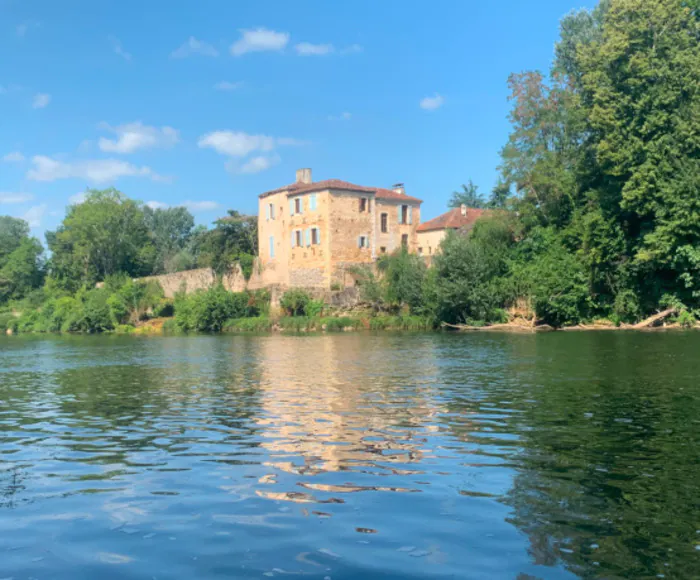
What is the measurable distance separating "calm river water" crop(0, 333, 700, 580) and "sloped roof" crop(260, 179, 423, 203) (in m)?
47.3

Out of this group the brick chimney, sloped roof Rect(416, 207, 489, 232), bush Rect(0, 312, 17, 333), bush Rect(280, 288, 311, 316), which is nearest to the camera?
bush Rect(280, 288, 311, 316)

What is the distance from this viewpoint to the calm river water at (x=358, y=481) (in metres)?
5.46

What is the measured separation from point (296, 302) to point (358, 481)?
169 feet

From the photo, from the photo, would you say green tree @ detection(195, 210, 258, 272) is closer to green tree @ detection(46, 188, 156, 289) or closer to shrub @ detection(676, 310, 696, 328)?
green tree @ detection(46, 188, 156, 289)

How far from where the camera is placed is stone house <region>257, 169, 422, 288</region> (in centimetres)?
6281

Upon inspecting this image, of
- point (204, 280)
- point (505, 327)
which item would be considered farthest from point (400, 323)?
point (204, 280)

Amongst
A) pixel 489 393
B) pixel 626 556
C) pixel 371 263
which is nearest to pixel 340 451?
pixel 626 556

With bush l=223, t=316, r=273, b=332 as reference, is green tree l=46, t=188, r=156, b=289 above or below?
above

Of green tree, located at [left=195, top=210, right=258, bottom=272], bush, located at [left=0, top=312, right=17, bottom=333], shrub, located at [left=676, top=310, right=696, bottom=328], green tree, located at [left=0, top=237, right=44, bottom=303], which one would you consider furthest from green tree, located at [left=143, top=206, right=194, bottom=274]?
shrub, located at [left=676, top=310, right=696, bottom=328]

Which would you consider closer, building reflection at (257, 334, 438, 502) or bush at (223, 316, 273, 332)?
building reflection at (257, 334, 438, 502)

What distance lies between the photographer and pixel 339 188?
62.8 meters

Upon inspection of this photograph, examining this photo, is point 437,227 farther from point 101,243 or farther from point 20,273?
point 20,273

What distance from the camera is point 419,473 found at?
8000 mm

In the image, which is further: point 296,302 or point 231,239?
point 231,239
